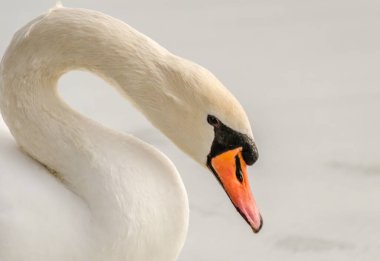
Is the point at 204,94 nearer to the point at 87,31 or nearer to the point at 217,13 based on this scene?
→ the point at 87,31

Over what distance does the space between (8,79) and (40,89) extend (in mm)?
53

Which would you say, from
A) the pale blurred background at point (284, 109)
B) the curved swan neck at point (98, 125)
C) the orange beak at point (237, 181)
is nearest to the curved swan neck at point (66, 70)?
the curved swan neck at point (98, 125)

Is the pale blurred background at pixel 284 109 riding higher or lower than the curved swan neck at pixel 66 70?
lower

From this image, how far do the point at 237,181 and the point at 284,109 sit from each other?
3.94 feet

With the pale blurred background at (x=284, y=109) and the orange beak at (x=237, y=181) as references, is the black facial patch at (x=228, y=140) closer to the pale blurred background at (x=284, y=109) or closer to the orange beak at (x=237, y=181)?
the orange beak at (x=237, y=181)

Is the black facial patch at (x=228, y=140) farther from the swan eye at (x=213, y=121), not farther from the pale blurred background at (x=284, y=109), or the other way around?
the pale blurred background at (x=284, y=109)

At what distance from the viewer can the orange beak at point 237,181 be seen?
Answer: 5.91ft

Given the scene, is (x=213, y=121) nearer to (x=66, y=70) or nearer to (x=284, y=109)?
(x=66, y=70)

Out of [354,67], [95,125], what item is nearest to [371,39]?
[354,67]

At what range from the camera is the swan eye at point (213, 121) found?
177 centimetres

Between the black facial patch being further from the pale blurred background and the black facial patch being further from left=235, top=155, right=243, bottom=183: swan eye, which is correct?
the pale blurred background

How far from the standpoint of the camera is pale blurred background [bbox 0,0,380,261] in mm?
2475

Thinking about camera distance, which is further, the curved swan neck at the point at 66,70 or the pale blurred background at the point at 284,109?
the pale blurred background at the point at 284,109

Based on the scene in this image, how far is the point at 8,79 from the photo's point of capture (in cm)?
186
